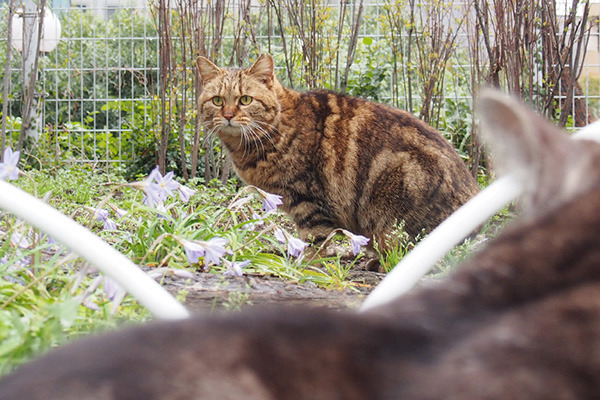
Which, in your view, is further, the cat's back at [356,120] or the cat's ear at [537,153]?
the cat's back at [356,120]

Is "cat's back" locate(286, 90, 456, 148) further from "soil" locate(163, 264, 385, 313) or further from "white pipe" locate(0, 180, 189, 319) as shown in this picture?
"white pipe" locate(0, 180, 189, 319)

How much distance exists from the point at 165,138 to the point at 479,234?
4.52 m

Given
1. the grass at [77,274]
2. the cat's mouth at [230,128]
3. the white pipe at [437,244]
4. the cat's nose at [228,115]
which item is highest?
the cat's nose at [228,115]

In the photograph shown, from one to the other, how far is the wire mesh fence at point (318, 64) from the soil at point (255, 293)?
382 cm

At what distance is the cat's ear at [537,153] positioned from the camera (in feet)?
3.26

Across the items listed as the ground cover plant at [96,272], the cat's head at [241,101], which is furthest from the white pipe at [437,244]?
the cat's head at [241,101]

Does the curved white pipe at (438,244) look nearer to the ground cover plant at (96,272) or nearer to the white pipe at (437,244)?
the white pipe at (437,244)

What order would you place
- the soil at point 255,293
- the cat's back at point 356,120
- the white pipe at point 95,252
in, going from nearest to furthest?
the white pipe at point 95,252
the soil at point 255,293
the cat's back at point 356,120

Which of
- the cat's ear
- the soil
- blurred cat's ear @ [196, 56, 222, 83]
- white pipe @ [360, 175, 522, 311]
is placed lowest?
the soil

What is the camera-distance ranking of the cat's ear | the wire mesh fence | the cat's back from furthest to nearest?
the wire mesh fence
the cat's back
the cat's ear

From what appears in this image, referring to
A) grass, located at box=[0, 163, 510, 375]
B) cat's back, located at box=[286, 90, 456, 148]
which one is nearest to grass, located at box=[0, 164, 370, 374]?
grass, located at box=[0, 163, 510, 375]

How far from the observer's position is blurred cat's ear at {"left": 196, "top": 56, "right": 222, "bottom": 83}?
A: 16.5ft

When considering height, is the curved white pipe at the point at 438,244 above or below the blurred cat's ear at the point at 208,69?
below

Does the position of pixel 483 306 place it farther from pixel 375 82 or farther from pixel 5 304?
pixel 375 82
